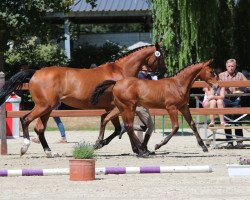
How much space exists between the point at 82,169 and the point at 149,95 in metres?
3.93

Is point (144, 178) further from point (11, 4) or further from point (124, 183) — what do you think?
point (11, 4)

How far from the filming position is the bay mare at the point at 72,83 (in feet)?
51.9

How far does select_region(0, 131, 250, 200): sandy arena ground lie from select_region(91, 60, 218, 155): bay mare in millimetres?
502

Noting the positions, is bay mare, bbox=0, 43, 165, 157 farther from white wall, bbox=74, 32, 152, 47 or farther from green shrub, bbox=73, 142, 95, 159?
white wall, bbox=74, 32, 152, 47

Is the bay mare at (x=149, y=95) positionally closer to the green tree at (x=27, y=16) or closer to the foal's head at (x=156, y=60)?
the foal's head at (x=156, y=60)

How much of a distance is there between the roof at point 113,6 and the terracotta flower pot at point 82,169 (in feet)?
87.3

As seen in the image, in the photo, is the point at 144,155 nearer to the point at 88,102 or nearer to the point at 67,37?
the point at 88,102

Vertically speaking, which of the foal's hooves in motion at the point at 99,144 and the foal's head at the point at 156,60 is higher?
the foal's head at the point at 156,60

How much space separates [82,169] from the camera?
11.8 meters

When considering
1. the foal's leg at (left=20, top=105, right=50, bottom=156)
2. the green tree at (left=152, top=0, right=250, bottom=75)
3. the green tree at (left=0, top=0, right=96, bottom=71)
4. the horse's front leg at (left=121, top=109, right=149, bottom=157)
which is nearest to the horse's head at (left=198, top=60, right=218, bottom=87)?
the horse's front leg at (left=121, top=109, right=149, bottom=157)

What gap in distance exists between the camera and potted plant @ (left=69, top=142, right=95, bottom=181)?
11797mm

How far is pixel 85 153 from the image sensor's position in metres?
11.9

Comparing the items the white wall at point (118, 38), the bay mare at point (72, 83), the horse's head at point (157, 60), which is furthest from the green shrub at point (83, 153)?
the white wall at point (118, 38)

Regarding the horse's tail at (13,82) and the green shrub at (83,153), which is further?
the horse's tail at (13,82)
